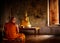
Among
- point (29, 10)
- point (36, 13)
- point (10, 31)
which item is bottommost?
point (10, 31)

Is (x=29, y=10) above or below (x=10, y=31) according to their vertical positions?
above

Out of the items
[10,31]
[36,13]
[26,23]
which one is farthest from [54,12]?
[10,31]

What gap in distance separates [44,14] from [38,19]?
0.38 metres

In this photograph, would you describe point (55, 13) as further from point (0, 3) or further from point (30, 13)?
point (0, 3)

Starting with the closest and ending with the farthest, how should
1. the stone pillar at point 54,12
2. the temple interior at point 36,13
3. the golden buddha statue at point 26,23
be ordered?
1. the golden buddha statue at point 26,23
2. the temple interior at point 36,13
3. the stone pillar at point 54,12

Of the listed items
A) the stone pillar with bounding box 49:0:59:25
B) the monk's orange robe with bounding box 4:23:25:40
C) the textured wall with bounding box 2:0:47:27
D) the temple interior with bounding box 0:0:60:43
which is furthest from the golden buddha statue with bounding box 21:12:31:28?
the monk's orange robe with bounding box 4:23:25:40

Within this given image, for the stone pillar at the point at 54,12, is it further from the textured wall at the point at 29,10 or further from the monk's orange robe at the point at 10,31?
the monk's orange robe at the point at 10,31

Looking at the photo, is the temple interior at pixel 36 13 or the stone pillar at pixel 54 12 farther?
the stone pillar at pixel 54 12

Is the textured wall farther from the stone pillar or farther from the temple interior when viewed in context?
Answer: the stone pillar

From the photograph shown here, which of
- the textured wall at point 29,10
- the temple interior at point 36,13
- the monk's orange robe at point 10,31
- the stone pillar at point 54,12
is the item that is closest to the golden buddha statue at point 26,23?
the temple interior at point 36,13

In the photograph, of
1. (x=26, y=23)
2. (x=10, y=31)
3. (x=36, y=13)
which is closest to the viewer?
(x=10, y=31)

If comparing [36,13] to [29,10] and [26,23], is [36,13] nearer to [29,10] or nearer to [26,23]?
[29,10]

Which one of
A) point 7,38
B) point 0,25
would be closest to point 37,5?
point 0,25

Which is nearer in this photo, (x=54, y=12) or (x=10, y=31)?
(x=10, y=31)
